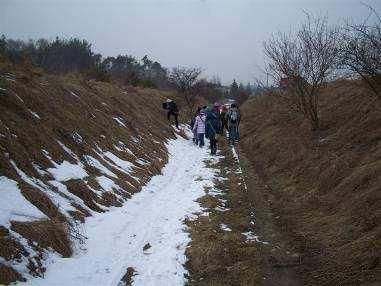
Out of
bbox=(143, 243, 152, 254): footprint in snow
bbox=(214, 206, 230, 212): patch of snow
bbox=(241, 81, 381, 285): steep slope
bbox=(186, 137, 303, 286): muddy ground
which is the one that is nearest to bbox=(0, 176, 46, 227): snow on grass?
bbox=(143, 243, 152, 254): footprint in snow

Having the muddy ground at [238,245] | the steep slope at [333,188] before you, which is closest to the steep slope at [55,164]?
the muddy ground at [238,245]

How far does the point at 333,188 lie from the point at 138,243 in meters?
4.83

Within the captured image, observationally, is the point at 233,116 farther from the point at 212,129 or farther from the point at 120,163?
the point at 120,163

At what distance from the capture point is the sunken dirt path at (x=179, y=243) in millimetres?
6777

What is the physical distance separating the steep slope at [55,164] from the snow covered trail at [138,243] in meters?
0.28

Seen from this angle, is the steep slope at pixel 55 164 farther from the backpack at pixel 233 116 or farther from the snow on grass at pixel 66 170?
the backpack at pixel 233 116

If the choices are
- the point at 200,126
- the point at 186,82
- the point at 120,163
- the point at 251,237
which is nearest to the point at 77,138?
the point at 120,163

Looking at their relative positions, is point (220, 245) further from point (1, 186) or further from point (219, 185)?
point (219, 185)

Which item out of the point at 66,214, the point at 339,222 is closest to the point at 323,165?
the point at 339,222

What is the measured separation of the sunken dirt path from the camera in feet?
22.2

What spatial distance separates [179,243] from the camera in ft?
27.0

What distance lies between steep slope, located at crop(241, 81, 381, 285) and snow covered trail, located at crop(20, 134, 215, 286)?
216cm

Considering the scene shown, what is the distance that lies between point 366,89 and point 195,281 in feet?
39.7

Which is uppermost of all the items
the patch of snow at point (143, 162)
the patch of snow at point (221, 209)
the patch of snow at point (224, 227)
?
the patch of snow at point (143, 162)
